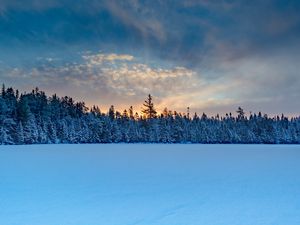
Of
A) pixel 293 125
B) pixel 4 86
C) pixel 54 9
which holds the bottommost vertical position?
pixel 293 125

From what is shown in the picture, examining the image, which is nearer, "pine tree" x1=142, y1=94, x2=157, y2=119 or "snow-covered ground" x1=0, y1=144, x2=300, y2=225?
"snow-covered ground" x1=0, y1=144, x2=300, y2=225

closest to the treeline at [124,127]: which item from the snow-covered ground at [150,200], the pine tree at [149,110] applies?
the pine tree at [149,110]

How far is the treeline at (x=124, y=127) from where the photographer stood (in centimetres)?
7212

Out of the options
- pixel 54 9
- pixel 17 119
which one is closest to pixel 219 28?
pixel 54 9

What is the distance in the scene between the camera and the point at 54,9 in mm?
22562

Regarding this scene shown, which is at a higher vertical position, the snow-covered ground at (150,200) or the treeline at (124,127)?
the treeline at (124,127)

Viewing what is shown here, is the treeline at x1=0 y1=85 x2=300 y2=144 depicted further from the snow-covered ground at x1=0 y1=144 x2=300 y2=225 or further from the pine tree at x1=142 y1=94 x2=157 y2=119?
the snow-covered ground at x1=0 y1=144 x2=300 y2=225

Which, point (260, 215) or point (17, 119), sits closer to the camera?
point (260, 215)

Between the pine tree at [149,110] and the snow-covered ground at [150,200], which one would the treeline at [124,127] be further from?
the snow-covered ground at [150,200]

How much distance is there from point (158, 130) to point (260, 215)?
3084 inches

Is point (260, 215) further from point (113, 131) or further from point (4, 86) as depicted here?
point (4, 86)

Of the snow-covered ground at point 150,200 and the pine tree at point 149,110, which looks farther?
the pine tree at point 149,110

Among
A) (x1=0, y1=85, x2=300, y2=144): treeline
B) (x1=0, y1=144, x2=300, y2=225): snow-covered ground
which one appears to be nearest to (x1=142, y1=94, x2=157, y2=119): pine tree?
(x1=0, y1=85, x2=300, y2=144): treeline

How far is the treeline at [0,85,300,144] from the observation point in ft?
237
